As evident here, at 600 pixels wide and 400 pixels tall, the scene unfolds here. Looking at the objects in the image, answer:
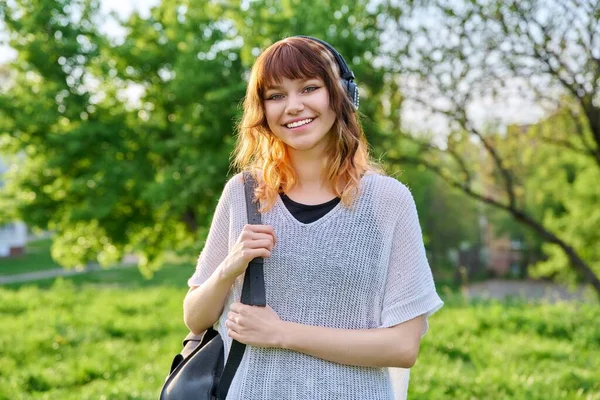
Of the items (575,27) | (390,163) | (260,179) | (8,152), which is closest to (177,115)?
(8,152)

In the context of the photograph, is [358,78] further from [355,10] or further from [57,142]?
[57,142]

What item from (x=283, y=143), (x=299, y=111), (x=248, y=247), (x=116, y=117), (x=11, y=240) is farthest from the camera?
(x=11, y=240)

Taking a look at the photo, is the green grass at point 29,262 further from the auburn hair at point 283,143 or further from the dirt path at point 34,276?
the auburn hair at point 283,143

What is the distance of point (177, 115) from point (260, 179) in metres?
12.5

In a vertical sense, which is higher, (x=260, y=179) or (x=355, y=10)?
(x=355, y=10)

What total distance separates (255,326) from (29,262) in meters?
43.8

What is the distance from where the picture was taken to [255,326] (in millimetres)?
1740

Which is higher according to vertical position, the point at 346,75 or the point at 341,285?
the point at 346,75

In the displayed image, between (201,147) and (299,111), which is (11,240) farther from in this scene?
(299,111)

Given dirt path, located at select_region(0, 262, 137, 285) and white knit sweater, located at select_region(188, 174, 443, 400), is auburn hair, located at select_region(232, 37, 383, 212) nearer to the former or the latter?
white knit sweater, located at select_region(188, 174, 443, 400)

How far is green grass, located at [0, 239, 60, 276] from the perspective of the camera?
1499 inches

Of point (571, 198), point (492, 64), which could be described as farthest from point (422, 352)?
point (571, 198)

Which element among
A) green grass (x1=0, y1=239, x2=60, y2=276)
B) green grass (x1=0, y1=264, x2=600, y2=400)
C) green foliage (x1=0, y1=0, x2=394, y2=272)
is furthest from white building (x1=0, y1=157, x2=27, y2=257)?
green grass (x1=0, y1=264, x2=600, y2=400)

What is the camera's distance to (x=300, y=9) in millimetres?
11297
